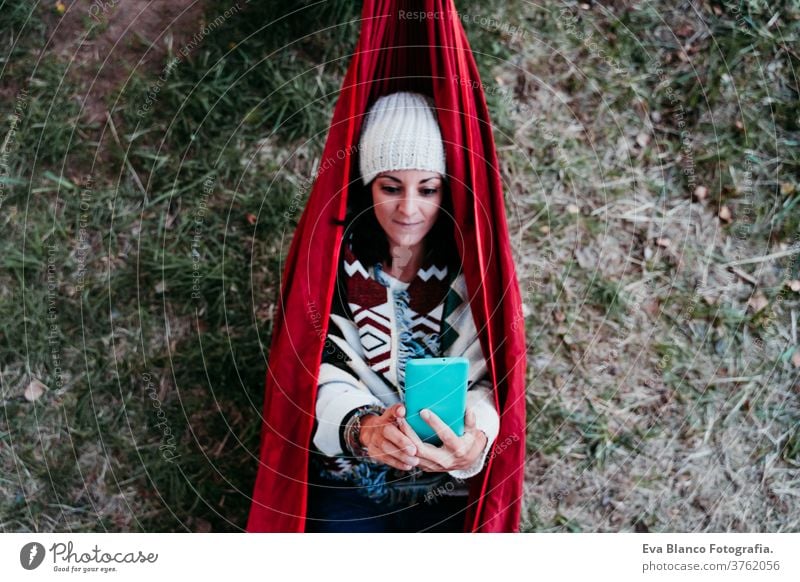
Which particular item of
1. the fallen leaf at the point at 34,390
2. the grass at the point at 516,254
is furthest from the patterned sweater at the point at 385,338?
the fallen leaf at the point at 34,390

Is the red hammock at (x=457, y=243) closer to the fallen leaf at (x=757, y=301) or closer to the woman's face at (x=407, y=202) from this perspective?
the woman's face at (x=407, y=202)

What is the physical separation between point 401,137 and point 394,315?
7.1 inches

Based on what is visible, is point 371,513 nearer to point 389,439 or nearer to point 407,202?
point 389,439

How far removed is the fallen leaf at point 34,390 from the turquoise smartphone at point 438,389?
0.52 meters

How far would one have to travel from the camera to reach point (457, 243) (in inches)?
26.4

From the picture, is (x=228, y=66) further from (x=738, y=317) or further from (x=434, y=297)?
(x=738, y=317)

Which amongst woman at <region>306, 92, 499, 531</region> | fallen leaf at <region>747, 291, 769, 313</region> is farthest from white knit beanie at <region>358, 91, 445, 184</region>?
fallen leaf at <region>747, 291, 769, 313</region>

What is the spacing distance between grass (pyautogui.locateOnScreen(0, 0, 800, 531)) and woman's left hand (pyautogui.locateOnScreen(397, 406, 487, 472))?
0.24 meters

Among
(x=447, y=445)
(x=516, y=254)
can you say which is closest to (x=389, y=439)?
(x=447, y=445)

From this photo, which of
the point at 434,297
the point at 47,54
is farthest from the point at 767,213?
the point at 47,54

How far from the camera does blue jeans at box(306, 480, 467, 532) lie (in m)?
0.75

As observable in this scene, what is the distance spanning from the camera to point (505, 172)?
3.10ft
